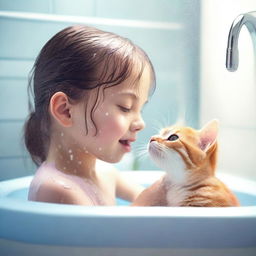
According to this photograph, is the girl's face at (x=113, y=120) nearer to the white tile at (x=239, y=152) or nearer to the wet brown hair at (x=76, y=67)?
the wet brown hair at (x=76, y=67)

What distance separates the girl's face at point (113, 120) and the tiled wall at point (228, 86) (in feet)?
0.46

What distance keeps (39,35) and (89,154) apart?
26 centimetres

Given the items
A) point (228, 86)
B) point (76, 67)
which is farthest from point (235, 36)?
point (76, 67)

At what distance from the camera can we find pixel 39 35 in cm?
90

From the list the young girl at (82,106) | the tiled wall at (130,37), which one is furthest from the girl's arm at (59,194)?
the tiled wall at (130,37)

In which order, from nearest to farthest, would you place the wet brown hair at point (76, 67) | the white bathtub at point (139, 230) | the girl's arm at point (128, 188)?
the white bathtub at point (139, 230), the wet brown hair at point (76, 67), the girl's arm at point (128, 188)

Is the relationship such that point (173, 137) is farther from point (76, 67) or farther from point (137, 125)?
point (76, 67)

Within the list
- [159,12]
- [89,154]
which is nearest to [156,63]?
[159,12]

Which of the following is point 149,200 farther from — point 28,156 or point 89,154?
point 28,156

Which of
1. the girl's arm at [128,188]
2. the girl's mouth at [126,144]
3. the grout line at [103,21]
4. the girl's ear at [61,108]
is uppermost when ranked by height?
the grout line at [103,21]

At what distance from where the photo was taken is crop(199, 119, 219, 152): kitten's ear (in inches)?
31.6

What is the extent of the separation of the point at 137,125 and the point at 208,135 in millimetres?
130

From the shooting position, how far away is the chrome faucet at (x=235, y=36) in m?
0.87

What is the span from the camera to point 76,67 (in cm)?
80
